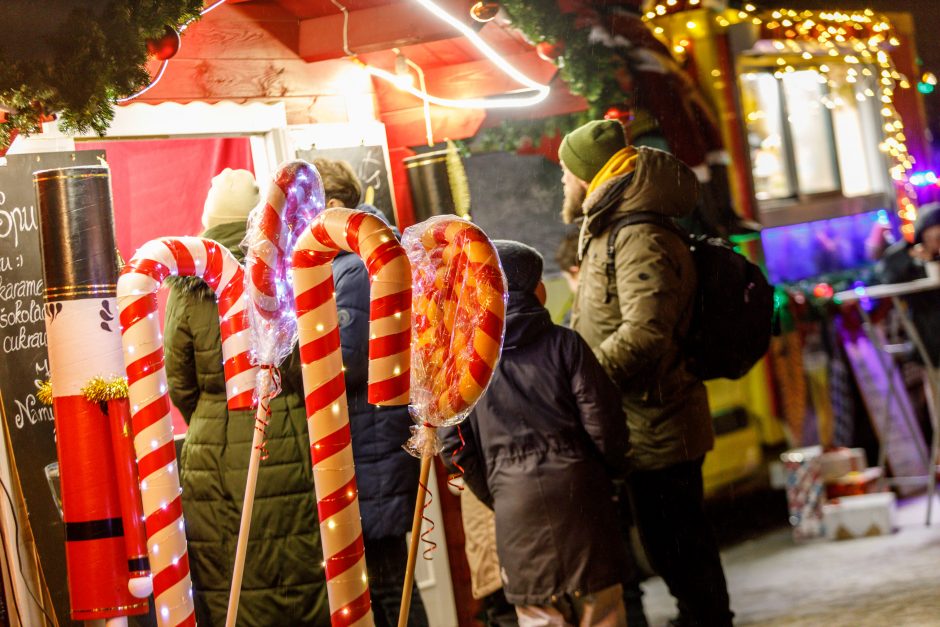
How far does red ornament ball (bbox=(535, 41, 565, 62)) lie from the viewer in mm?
4180

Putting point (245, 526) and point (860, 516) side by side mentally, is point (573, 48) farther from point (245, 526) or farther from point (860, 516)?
point (860, 516)

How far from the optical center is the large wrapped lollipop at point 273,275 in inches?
118

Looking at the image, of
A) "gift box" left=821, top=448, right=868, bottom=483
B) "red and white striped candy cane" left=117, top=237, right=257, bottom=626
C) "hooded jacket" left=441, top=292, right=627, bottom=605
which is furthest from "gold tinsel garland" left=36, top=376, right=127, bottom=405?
"gift box" left=821, top=448, right=868, bottom=483

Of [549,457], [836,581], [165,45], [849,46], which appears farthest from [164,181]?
[836,581]

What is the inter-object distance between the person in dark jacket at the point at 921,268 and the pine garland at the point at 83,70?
314 centimetres

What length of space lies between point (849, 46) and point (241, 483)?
3109 millimetres

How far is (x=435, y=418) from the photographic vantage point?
2854mm

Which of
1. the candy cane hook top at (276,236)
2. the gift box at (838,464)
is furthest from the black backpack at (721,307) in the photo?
the gift box at (838,464)

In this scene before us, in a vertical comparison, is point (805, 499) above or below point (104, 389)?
below

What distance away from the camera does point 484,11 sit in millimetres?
4043

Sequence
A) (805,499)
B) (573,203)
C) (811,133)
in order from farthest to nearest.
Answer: (811,133) < (805,499) < (573,203)

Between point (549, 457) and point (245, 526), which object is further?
point (549, 457)

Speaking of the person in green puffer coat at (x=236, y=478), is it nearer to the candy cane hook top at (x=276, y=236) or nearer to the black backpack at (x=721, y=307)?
the candy cane hook top at (x=276, y=236)

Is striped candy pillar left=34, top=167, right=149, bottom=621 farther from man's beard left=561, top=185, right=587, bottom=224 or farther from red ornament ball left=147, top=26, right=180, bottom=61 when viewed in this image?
man's beard left=561, top=185, right=587, bottom=224
